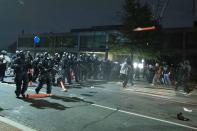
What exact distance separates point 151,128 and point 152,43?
14606 millimetres

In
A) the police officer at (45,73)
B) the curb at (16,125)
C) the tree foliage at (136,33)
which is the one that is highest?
the tree foliage at (136,33)

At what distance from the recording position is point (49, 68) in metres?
12.6

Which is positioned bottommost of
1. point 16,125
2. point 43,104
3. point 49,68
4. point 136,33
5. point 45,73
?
point 16,125

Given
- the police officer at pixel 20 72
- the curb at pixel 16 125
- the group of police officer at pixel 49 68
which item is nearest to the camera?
the curb at pixel 16 125

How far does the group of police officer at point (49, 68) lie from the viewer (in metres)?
11.6

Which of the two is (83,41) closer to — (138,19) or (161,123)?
(138,19)

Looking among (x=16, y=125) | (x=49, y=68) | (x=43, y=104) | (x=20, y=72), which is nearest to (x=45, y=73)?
(x=49, y=68)

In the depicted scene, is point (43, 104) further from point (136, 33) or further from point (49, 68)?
point (136, 33)

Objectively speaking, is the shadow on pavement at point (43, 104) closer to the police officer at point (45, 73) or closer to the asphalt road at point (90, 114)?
the asphalt road at point (90, 114)

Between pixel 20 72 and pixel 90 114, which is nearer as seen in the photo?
pixel 90 114

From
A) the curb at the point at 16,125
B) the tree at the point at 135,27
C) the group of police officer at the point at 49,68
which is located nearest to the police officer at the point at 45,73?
the group of police officer at the point at 49,68

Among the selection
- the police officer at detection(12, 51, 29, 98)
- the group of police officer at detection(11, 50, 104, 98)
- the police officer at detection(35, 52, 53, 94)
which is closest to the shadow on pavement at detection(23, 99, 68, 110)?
the police officer at detection(12, 51, 29, 98)

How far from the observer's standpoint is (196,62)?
3619cm

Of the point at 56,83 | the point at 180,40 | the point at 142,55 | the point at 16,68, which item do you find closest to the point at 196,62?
the point at 180,40
